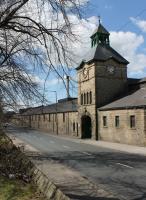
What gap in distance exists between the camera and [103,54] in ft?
180

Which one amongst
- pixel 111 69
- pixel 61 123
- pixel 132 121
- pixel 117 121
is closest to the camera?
pixel 132 121

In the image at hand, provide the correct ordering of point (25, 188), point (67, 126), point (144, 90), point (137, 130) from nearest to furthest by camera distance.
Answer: point (25, 188) < point (137, 130) < point (144, 90) < point (67, 126)

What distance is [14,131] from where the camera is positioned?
18359 mm

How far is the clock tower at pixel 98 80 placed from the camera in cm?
5325

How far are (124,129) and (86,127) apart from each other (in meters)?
15.4

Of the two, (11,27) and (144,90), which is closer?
(11,27)

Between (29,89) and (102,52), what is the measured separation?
126 feet

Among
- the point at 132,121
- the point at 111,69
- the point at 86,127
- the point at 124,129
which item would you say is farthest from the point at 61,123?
the point at 132,121

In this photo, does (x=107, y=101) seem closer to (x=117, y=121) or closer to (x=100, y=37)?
(x=117, y=121)

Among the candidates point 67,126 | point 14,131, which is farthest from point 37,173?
point 67,126

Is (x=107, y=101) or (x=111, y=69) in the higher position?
(x=111, y=69)

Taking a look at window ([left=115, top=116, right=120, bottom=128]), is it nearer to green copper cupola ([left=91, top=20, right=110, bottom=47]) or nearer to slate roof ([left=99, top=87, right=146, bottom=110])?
slate roof ([left=99, top=87, right=146, bottom=110])

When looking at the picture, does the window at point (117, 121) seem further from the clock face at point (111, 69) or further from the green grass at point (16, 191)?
the green grass at point (16, 191)

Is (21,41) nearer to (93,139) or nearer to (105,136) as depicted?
(105,136)
